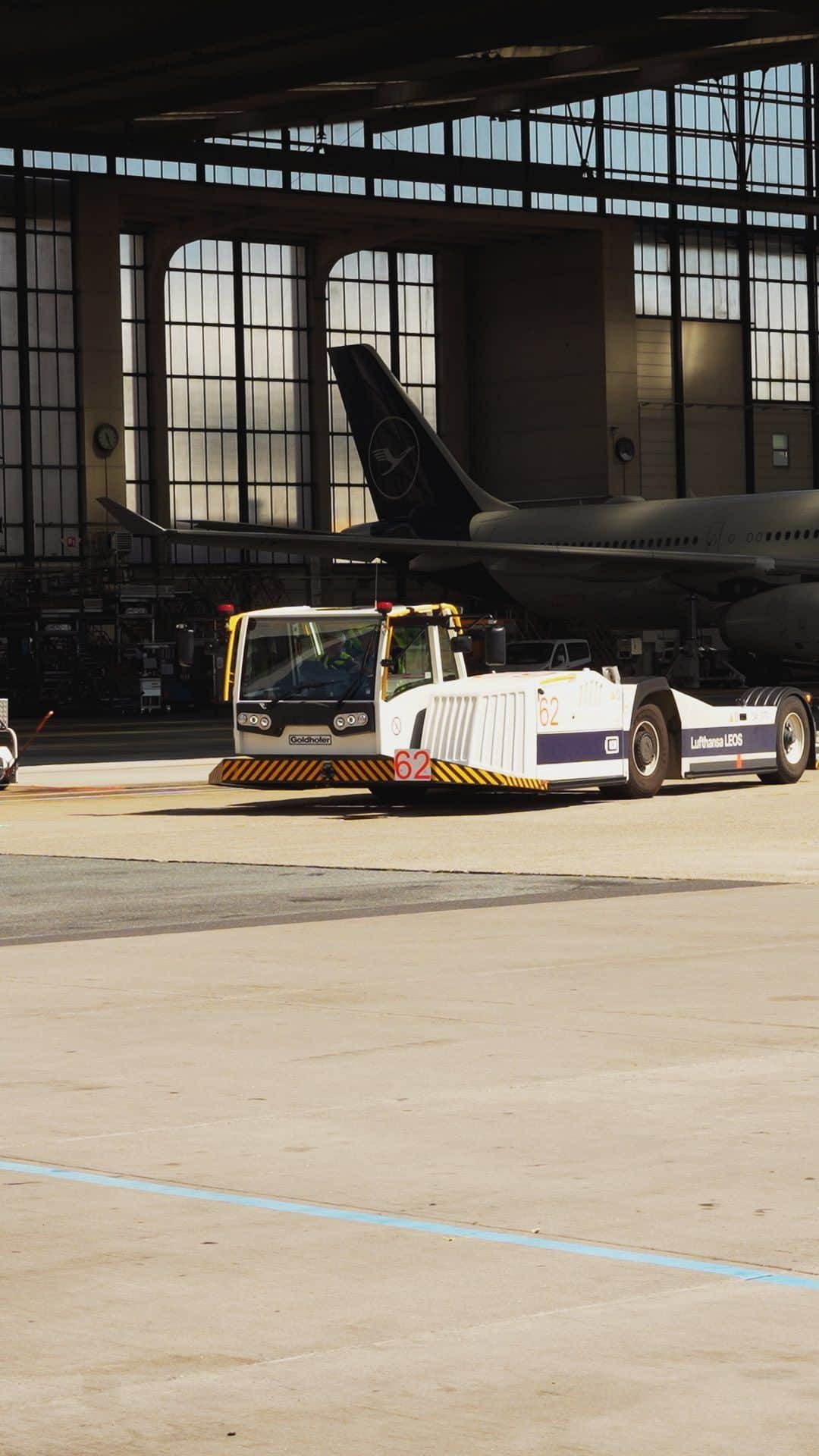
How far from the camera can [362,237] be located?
250 ft

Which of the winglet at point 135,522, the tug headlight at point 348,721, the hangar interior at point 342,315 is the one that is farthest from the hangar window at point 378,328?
the tug headlight at point 348,721

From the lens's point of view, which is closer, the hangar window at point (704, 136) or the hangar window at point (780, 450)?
the hangar window at point (704, 136)

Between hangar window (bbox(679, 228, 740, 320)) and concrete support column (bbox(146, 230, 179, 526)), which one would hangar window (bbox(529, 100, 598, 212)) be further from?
concrete support column (bbox(146, 230, 179, 526))

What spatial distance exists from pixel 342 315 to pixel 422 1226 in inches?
2904

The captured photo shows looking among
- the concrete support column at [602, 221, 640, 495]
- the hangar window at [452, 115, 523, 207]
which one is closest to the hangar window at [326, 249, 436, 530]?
the hangar window at [452, 115, 523, 207]

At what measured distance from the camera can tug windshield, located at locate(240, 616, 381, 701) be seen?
25.5m

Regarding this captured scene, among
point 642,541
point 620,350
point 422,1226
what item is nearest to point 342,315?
point 620,350

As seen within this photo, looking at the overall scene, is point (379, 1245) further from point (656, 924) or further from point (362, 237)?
point (362, 237)

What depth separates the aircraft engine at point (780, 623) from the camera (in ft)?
166

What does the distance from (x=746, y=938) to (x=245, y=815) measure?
42.1ft

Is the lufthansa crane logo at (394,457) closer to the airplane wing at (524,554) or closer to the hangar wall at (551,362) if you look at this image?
the airplane wing at (524,554)

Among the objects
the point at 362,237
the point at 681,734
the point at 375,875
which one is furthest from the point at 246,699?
the point at 362,237

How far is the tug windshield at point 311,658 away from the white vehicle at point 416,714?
0.01 m

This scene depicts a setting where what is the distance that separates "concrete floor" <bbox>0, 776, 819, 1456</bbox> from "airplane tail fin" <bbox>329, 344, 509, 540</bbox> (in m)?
49.8
